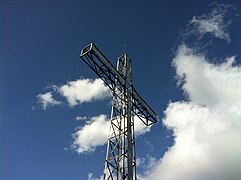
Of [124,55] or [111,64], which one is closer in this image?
[111,64]

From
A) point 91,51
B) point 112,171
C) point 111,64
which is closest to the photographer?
point 112,171

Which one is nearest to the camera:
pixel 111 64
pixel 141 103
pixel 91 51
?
pixel 91 51

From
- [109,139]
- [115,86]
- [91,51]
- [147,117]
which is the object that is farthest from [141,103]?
[91,51]

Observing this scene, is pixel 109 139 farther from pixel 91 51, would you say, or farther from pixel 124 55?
pixel 124 55

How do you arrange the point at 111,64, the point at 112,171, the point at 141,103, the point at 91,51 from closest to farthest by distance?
the point at 112,171 < the point at 91,51 < the point at 111,64 < the point at 141,103

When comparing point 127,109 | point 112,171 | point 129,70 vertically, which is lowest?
point 112,171

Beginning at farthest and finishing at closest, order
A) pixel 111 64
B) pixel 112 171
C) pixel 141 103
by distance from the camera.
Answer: pixel 141 103 → pixel 111 64 → pixel 112 171

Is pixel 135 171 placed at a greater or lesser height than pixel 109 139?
lesser

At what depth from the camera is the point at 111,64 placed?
1912 cm

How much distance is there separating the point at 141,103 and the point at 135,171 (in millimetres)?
5821

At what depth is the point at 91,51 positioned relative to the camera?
17.8 meters

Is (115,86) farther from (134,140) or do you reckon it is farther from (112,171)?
(112,171)

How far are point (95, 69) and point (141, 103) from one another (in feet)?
16.7

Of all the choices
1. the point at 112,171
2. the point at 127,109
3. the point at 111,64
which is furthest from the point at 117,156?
the point at 111,64
